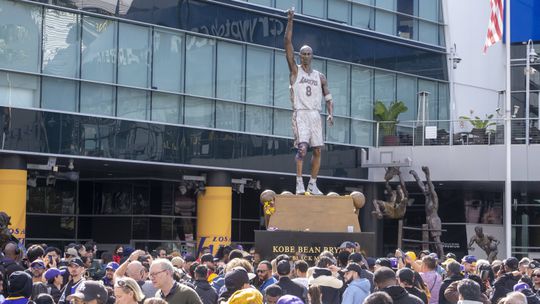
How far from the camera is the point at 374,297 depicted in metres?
7.39

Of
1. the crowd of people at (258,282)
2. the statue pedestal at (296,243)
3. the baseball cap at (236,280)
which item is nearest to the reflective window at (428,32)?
the statue pedestal at (296,243)

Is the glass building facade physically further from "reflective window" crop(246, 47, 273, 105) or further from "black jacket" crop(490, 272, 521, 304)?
"black jacket" crop(490, 272, 521, 304)

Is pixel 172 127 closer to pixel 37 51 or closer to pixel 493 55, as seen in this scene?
pixel 37 51

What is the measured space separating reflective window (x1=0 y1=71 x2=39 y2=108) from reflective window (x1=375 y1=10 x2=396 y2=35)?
47.4ft

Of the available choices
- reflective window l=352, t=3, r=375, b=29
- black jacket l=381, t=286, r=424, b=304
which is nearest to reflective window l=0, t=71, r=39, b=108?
reflective window l=352, t=3, r=375, b=29

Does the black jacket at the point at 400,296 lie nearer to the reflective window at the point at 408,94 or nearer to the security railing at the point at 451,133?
the security railing at the point at 451,133

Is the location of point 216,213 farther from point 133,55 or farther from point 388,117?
point 388,117

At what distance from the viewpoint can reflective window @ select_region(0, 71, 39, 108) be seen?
28013 mm

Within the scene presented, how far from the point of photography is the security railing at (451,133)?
36.0 m

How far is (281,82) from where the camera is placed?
1401 inches

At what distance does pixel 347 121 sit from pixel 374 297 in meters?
30.3

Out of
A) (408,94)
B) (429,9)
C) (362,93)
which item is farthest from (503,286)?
(429,9)

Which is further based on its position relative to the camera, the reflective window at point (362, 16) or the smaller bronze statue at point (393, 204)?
the reflective window at point (362, 16)

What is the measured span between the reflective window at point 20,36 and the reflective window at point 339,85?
11643mm
